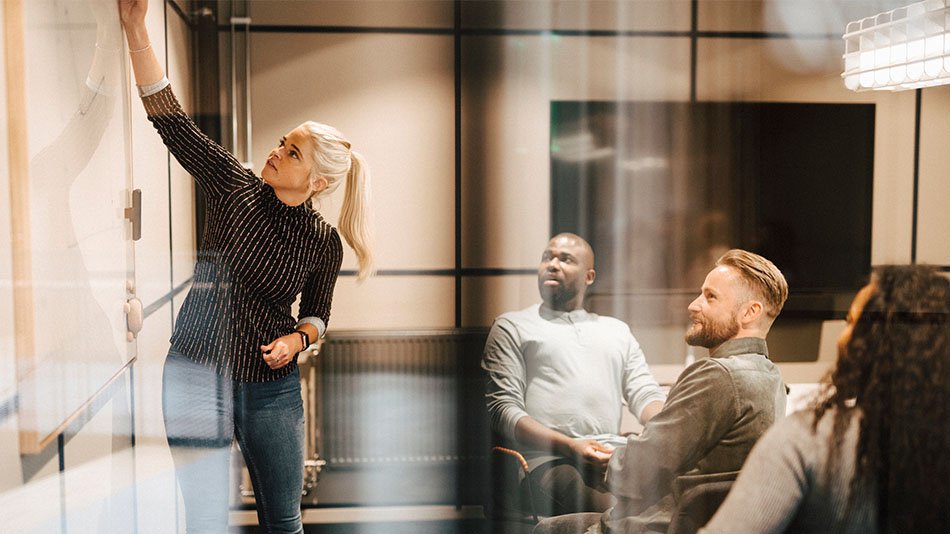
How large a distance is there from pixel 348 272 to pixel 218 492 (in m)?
0.52

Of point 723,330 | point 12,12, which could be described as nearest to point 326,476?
point 723,330

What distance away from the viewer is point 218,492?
1.55 meters

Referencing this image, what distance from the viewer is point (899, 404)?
1407 millimetres

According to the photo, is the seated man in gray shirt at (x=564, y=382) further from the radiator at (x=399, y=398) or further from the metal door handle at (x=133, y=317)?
the metal door handle at (x=133, y=317)

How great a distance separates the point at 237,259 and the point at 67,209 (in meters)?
0.36

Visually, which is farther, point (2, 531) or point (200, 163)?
point (200, 163)

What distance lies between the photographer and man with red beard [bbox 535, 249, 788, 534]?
150 centimetres

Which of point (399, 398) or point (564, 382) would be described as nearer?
point (564, 382)

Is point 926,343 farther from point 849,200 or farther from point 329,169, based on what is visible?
point 329,169

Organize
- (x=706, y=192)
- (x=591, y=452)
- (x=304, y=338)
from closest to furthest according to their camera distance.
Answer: (x=304, y=338) < (x=591, y=452) < (x=706, y=192)

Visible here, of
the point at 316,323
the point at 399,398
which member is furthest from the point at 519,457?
the point at 316,323

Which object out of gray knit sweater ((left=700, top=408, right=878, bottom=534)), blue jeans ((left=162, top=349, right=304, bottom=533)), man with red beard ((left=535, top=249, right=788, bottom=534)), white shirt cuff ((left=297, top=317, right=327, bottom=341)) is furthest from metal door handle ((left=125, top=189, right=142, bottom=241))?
gray knit sweater ((left=700, top=408, right=878, bottom=534))

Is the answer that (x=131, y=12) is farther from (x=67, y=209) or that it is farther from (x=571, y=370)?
(x=571, y=370)

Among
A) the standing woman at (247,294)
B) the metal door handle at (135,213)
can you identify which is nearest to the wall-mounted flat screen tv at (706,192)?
the standing woman at (247,294)
